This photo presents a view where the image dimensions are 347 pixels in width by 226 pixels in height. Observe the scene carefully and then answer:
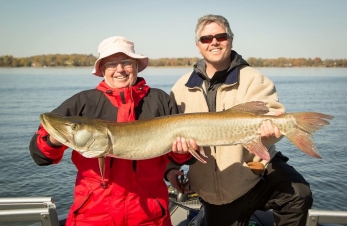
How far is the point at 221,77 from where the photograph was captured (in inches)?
145

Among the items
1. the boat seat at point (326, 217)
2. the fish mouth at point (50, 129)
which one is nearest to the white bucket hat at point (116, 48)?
the fish mouth at point (50, 129)

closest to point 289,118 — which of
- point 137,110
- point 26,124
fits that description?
point 137,110

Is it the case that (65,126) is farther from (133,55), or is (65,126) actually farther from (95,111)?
(133,55)

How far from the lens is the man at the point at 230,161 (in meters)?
3.59

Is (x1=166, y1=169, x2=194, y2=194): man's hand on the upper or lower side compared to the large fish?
lower

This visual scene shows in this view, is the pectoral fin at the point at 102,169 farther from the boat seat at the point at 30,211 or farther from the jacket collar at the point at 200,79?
the jacket collar at the point at 200,79

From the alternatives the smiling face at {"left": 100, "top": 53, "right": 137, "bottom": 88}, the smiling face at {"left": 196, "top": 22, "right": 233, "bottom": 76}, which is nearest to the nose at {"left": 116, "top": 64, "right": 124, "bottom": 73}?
the smiling face at {"left": 100, "top": 53, "right": 137, "bottom": 88}

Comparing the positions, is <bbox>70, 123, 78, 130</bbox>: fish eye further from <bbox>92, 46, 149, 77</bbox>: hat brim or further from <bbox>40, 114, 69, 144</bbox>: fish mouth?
<bbox>92, 46, 149, 77</bbox>: hat brim

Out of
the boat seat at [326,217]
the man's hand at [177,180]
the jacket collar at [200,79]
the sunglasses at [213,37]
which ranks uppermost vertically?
the sunglasses at [213,37]

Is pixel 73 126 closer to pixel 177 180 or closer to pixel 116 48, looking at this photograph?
pixel 116 48

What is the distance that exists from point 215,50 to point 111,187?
1.84 metres

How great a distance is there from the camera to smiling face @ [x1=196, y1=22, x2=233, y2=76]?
12.0 feet

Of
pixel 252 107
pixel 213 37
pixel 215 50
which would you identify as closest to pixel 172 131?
pixel 252 107

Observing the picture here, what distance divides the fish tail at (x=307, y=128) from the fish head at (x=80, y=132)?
5.62ft
